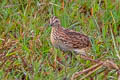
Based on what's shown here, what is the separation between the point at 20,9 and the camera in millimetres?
10078

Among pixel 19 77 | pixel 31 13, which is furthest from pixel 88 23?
pixel 19 77

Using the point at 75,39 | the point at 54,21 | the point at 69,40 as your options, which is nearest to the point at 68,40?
the point at 69,40

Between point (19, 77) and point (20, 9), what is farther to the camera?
point (20, 9)

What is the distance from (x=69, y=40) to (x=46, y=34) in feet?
1.58

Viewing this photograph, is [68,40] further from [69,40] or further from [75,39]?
[75,39]

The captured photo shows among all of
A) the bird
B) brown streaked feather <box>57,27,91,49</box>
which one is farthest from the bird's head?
brown streaked feather <box>57,27,91,49</box>

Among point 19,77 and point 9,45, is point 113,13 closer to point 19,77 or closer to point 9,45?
point 9,45

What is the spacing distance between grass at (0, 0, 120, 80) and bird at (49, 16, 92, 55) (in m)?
0.12

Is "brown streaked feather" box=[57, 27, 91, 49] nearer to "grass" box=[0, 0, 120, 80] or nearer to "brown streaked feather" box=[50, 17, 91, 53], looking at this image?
"brown streaked feather" box=[50, 17, 91, 53]

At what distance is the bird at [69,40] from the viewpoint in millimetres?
8664

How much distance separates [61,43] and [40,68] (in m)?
1.31

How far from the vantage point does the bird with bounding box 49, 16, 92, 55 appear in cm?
866

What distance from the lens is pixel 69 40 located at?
8773mm

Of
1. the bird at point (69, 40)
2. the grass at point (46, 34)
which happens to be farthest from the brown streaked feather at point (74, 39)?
the grass at point (46, 34)
